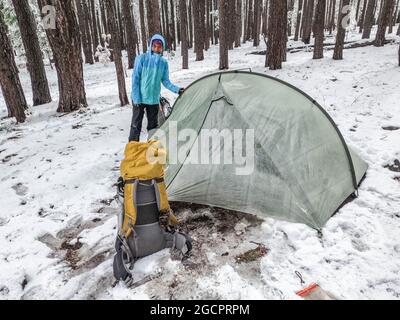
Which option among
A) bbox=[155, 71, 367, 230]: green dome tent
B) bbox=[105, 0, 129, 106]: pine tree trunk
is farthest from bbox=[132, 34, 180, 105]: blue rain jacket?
bbox=[105, 0, 129, 106]: pine tree trunk

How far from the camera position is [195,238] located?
3402 mm

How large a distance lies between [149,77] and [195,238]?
120 inches

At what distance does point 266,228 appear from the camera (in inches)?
136

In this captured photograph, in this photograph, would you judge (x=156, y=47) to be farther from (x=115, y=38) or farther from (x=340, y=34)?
(x=340, y=34)

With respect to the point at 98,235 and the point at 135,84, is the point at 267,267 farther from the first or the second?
the point at 135,84

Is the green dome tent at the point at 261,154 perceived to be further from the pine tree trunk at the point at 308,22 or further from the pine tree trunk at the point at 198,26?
the pine tree trunk at the point at 308,22

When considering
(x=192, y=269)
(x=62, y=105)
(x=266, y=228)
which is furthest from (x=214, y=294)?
(x=62, y=105)

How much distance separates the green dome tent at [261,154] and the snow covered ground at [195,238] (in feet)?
0.75

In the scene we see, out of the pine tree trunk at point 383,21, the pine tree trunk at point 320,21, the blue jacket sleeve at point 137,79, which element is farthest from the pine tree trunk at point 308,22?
the blue jacket sleeve at point 137,79

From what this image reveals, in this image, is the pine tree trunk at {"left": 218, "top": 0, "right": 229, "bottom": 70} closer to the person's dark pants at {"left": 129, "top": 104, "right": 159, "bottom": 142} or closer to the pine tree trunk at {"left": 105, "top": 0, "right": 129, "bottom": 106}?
the pine tree trunk at {"left": 105, "top": 0, "right": 129, "bottom": 106}

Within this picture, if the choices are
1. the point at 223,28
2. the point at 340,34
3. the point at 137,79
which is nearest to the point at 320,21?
the point at 340,34

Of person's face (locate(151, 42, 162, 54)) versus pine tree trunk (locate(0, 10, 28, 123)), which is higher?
person's face (locate(151, 42, 162, 54))

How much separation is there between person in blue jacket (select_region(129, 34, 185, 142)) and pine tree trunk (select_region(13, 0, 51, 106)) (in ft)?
19.0

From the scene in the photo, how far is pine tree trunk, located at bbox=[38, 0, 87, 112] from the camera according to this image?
7465 millimetres
